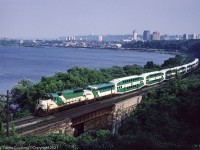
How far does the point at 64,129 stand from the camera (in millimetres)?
27516

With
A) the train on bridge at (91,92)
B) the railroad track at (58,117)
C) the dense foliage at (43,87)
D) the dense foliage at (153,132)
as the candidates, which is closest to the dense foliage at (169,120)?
the dense foliage at (153,132)

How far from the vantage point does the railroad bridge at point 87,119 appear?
1010 inches

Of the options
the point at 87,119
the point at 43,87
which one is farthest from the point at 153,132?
the point at 43,87

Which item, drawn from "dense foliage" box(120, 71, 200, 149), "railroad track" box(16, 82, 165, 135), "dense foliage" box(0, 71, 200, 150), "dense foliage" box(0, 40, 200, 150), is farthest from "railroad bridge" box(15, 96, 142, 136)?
"dense foliage" box(120, 71, 200, 149)

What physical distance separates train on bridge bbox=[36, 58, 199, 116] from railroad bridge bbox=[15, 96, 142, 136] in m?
0.89

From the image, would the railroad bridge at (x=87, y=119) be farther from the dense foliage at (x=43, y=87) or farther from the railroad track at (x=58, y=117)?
the dense foliage at (x=43, y=87)

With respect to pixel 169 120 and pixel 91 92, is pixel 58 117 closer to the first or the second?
pixel 91 92

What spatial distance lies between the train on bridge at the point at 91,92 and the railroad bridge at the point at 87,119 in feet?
2.91

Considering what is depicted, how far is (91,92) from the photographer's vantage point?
3556cm

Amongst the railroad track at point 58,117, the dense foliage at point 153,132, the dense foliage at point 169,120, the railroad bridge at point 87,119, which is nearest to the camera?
the dense foliage at point 153,132

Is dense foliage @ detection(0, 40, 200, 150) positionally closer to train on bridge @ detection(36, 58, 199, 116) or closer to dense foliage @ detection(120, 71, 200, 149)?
dense foliage @ detection(120, 71, 200, 149)

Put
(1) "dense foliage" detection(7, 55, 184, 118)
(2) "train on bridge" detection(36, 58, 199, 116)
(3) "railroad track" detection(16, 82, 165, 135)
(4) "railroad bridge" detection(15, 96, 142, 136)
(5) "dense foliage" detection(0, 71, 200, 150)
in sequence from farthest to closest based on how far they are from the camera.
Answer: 1. (1) "dense foliage" detection(7, 55, 184, 118)
2. (2) "train on bridge" detection(36, 58, 199, 116)
3. (4) "railroad bridge" detection(15, 96, 142, 136)
4. (3) "railroad track" detection(16, 82, 165, 135)
5. (5) "dense foliage" detection(0, 71, 200, 150)

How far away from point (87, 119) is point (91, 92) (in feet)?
15.7

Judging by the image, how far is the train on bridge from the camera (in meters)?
29.6
